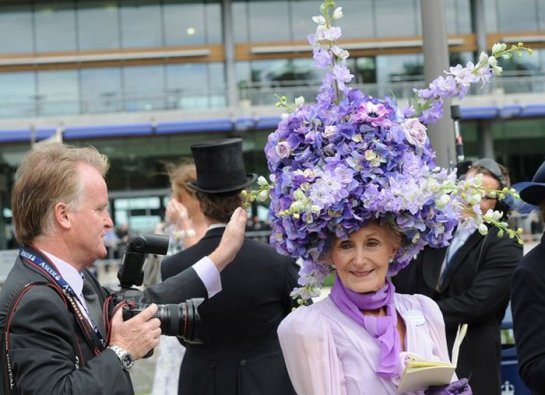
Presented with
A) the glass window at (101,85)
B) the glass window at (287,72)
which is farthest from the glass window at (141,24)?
the glass window at (287,72)

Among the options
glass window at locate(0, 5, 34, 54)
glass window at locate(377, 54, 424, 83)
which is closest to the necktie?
glass window at locate(377, 54, 424, 83)

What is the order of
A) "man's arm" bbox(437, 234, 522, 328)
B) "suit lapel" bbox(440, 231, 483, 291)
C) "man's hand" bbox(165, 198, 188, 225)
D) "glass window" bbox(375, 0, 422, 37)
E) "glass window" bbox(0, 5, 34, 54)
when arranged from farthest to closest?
1. "glass window" bbox(375, 0, 422, 37)
2. "glass window" bbox(0, 5, 34, 54)
3. "man's hand" bbox(165, 198, 188, 225)
4. "suit lapel" bbox(440, 231, 483, 291)
5. "man's arm" bbox(437, 234, 522, 328)

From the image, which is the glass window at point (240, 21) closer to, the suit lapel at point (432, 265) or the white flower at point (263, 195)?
the suit lapel at point (432, 265)

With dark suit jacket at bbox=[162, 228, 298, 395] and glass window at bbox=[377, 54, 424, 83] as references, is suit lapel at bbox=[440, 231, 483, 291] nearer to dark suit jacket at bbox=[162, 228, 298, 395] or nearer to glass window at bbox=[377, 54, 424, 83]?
dark suit jacket at bbox=[162, 228, 298, 395]

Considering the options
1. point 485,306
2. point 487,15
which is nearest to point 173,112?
point 487,15

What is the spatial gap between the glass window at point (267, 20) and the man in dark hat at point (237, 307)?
28.7 metres

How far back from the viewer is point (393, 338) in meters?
2.70

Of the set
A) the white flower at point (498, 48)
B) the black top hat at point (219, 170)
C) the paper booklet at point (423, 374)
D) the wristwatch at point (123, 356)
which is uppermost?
the white flower at point (498, 48)

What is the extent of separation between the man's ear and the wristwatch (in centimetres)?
40

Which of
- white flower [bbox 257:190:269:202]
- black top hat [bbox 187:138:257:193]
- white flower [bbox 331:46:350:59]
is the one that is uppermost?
white flower [bbox 331:46:350:59]

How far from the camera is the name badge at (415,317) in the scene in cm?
281

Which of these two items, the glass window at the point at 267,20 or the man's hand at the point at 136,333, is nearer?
the man's hand at the point at 136,333

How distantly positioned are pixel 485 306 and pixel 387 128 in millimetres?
1914

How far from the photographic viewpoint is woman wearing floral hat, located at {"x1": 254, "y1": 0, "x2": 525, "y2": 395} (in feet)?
8.63
